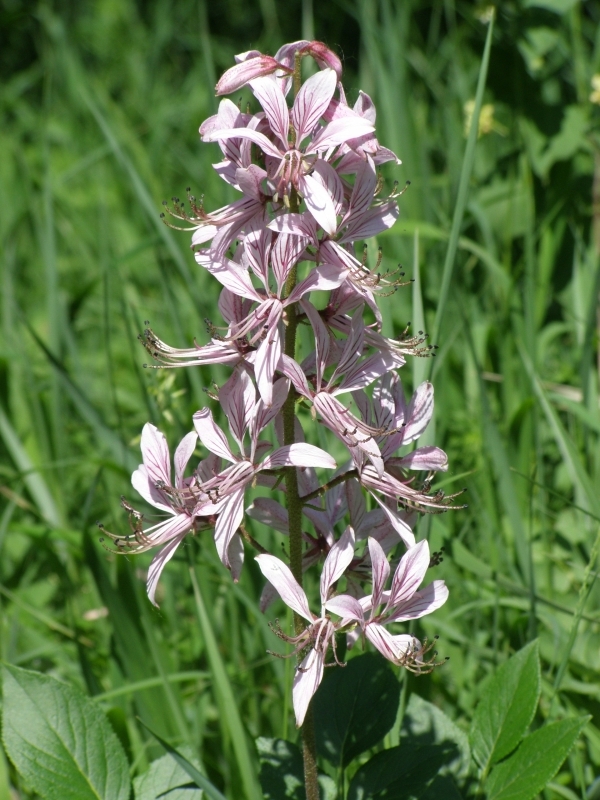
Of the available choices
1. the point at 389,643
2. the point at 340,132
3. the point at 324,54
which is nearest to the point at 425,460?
the point at 389,643

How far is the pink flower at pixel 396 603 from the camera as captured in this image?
1298mm

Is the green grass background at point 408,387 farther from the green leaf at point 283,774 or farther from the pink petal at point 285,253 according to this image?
the pink petal at point 285,253

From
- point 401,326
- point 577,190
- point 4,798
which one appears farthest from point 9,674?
point 577,190

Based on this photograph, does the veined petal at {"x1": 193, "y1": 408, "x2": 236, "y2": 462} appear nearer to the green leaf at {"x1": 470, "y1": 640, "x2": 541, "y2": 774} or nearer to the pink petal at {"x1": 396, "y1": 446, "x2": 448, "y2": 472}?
the pink petal at {"x1": 396, "y1": 446, "x2": 448, "y2": 472}

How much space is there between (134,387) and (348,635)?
7.74 feet

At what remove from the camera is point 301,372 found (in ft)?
4.29

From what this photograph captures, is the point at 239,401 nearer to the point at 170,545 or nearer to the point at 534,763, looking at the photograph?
the point at 170,545

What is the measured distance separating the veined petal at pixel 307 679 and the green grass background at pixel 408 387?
10.9 inches

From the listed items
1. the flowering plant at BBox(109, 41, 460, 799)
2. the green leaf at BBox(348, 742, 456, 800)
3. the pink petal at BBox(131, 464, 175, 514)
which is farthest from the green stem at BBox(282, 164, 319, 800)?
the pink petal at BBox(131, 464, 175, 514)

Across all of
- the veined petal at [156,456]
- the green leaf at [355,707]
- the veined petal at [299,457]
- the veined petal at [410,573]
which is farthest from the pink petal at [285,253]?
the green leaf at [355,707]

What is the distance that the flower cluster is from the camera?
50.9 inches

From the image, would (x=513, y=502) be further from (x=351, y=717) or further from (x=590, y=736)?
(x=351, y=717)

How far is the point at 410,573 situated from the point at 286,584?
191mm

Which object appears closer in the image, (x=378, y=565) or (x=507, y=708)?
(x=378, y=565)
